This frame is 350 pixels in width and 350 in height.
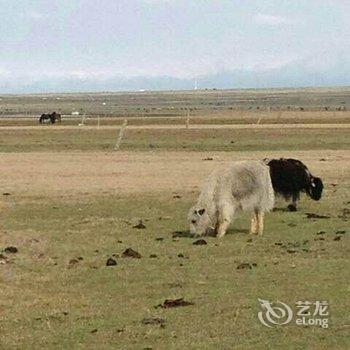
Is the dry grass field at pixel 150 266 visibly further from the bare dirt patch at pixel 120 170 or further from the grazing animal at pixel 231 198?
the grazing animal at pixel 231 198

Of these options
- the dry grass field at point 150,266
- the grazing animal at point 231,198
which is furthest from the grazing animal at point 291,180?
the grazing animal at point 231,198

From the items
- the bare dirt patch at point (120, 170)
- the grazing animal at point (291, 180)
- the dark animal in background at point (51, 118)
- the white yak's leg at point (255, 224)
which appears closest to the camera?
the white yak's leg at point (255, 224)

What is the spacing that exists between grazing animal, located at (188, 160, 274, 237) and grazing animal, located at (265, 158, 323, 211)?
2405mm

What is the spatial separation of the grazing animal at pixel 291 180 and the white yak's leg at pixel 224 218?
11.1ft

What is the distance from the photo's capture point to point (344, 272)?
43.5ft

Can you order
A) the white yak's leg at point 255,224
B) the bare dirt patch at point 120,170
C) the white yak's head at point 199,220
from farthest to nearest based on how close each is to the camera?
the bare dirt patch at point 120,170 → the white yak's leg at point 255,224 → the white yak's head at point 199,220

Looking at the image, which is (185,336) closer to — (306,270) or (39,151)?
(306,270)

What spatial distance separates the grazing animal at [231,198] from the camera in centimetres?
1686

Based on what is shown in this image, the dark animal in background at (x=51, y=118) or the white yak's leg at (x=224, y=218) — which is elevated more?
the white yak's leg at (x=224, y=218)

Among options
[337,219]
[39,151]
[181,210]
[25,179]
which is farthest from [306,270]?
[39,151]

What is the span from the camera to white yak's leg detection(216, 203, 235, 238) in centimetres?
1684

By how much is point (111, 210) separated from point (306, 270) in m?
8.74

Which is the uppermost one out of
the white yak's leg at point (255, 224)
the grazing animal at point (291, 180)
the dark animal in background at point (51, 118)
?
the grazing animal at point (291, 180)

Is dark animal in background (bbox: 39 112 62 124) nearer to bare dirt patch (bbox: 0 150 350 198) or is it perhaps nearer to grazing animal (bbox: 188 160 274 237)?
bare dirt patch (bbox: 0 150 350 198)
